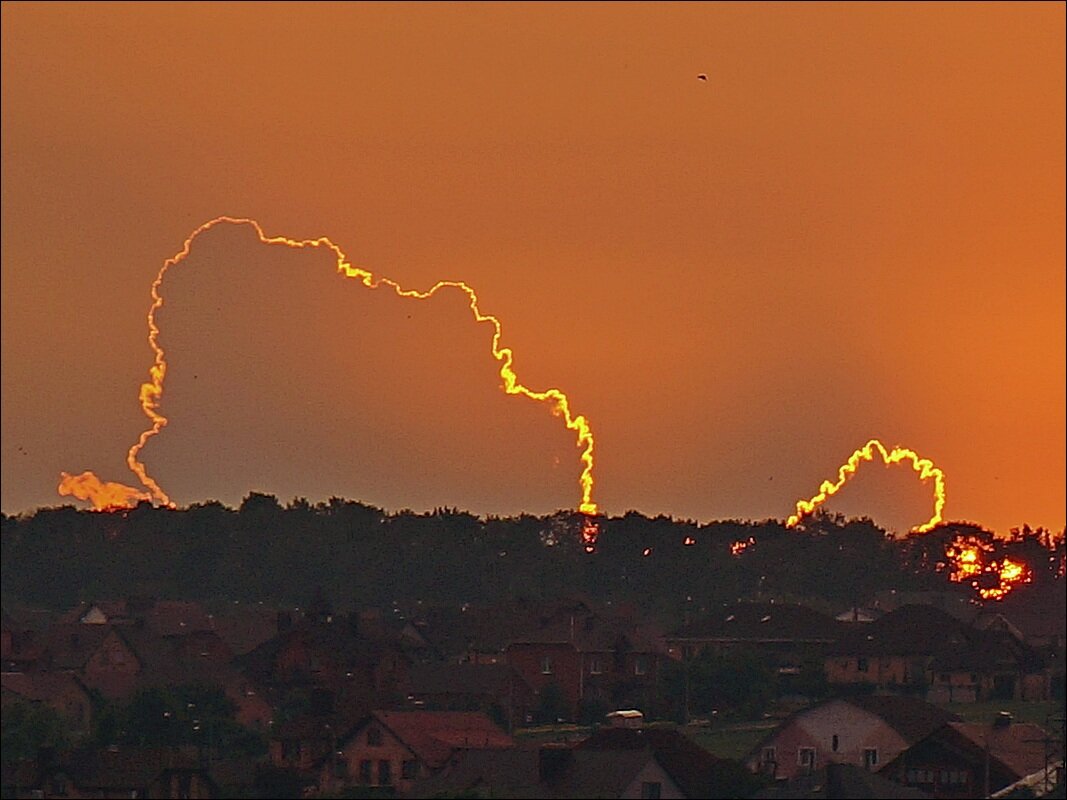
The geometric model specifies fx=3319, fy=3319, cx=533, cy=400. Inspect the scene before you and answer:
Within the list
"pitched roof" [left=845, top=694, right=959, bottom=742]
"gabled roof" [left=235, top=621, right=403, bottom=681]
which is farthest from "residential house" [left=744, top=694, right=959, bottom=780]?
"gabled roof" [left=235, top=621, right=403, bottom=681]

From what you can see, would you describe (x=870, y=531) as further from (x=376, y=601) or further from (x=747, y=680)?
(x=747, y=680)

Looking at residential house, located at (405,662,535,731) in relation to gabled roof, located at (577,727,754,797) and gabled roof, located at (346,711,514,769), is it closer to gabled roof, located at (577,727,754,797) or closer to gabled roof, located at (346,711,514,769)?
gabled roof, located at (346,711,514,769)

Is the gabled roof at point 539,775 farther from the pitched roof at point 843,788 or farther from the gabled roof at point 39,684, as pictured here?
the gabled roof at point 39,684

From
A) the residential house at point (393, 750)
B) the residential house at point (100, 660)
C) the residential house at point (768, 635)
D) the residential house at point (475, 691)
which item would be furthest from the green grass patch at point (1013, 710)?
the residential house at point (100, 660)

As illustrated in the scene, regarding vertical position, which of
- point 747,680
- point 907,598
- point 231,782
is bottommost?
point 231,782

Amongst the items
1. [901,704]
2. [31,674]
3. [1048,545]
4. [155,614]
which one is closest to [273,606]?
[155,614]

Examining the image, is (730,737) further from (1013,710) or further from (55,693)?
(55,693)
